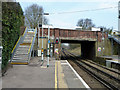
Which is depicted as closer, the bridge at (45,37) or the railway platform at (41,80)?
the railway platform at (41,80)

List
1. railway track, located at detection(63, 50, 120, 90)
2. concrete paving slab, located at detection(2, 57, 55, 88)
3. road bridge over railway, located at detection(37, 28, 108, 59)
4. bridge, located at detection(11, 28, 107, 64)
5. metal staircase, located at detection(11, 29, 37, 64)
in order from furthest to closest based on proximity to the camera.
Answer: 1. road bridge over railway, located at detection(37, 28, 108, 59)
2. bridge, located at detection(11, 28, 107, 64)
3. metal staircase, located at detection(11, 29, 37, 64)
4. railway track, located at detection(63, 50, 120, 90)
5. concrete paving slab, located at detection(2, 57, 55, 88)

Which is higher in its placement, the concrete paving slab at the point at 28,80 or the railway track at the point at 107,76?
the concrete paving slab at the point at 28,80

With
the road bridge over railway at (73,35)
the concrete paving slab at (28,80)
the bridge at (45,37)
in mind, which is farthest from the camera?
the road bridge over railway at (73,35)

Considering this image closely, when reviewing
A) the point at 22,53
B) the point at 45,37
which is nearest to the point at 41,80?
the point at 22,53

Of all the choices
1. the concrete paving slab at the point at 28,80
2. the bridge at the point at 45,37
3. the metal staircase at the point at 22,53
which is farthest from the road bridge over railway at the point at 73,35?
the concrete paving slab at the point at 28,80

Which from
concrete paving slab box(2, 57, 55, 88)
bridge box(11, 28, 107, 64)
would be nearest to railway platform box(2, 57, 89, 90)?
concrete paving slab box(2, 57, 55, 88)

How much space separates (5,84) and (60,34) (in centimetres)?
1615

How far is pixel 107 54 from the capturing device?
23.0 metres

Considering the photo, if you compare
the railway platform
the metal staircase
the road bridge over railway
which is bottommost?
the railway platform

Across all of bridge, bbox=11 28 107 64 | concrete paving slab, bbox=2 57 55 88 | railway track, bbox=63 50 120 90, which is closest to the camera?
concrete paving slab, bbox=2 57 55 88

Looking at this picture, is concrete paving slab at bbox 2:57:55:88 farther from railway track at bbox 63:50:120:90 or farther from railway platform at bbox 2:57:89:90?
railway track at bbox 63:50:120:90

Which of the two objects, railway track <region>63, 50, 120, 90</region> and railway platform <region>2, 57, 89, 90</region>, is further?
railway track <region>63, 50, 120, 90</region>

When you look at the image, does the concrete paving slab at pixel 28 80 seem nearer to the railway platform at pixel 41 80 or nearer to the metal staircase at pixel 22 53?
the railway platform at pixel 41 80

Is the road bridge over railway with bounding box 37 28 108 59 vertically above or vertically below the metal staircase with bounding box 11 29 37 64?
above
